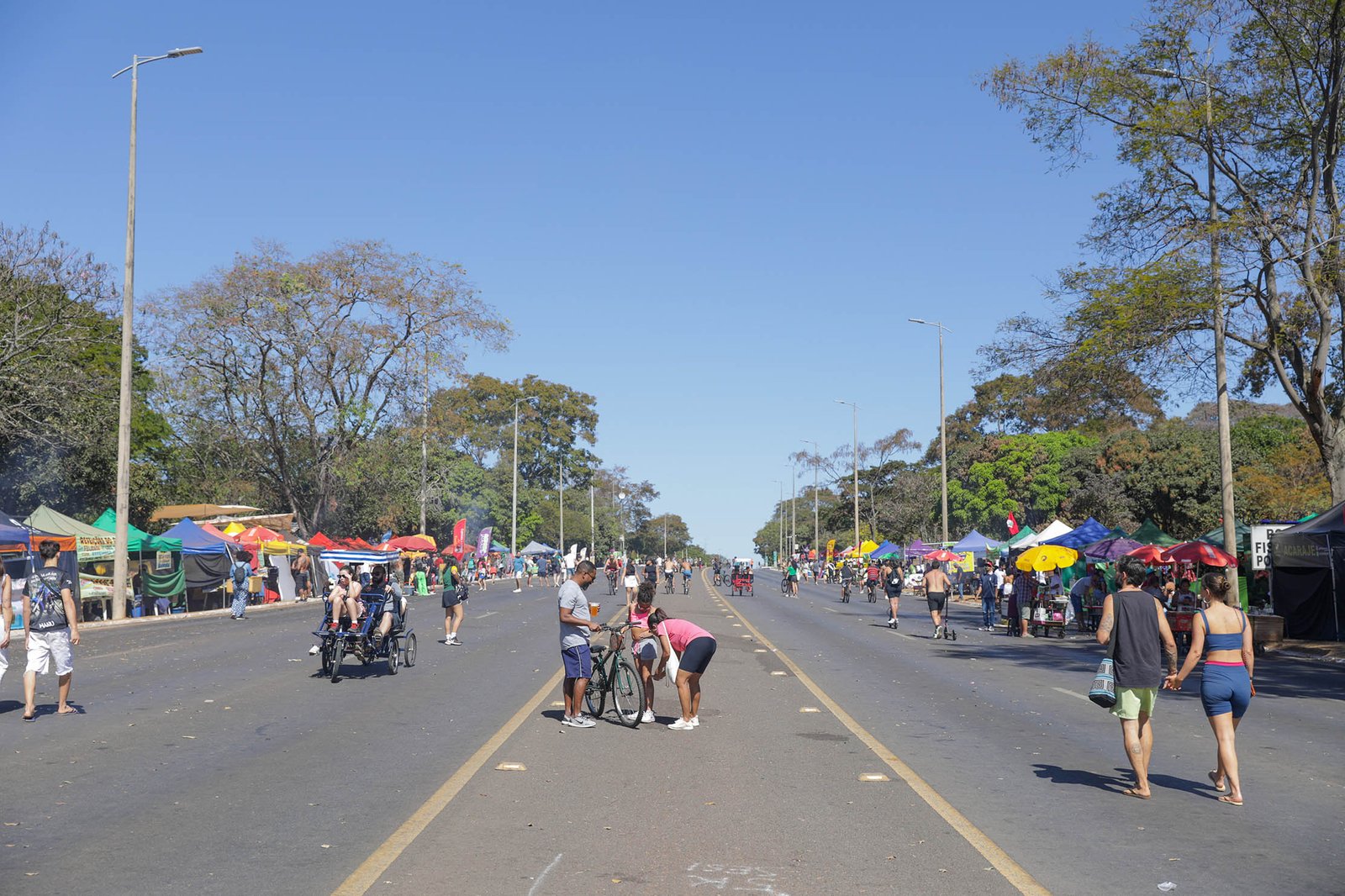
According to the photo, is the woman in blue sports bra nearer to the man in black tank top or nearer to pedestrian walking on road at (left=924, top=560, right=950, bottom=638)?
the man in black tank top

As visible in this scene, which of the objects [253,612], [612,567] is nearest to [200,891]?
[253,612]

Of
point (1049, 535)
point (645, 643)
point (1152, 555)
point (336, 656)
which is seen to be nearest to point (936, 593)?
point (1152, 555)

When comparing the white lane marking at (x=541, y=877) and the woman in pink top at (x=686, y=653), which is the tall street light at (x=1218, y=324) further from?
the white lane marking at (x=541, y=877)

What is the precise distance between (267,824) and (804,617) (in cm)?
2938

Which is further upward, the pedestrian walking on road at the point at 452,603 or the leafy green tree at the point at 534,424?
the leafy green tree at the point at 534,424

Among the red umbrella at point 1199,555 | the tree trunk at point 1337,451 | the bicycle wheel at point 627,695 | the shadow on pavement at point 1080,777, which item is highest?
the tree trunk at point 1337,451

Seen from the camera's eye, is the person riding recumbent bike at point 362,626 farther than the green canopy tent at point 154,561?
→ No

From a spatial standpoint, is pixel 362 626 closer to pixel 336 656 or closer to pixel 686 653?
pixel 336 656

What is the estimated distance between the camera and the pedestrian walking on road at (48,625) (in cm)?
1270

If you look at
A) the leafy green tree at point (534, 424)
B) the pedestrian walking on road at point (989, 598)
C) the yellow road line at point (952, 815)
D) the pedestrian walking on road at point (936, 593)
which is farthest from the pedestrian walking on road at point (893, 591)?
the leafy green tree at point (534, 424)

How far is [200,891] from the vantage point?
605 cm

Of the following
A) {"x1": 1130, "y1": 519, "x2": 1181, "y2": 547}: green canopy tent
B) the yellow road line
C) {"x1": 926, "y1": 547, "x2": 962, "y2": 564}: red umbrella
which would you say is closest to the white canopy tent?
{"x1": 1130, "y1": 519, "x2": 1181, "y2": 547}: green canopy tent

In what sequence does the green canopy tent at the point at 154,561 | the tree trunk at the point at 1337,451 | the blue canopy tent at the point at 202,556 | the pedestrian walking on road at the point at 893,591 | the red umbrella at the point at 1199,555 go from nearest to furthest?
the red umbrella at the point at 1199,555
the tree trunk at the point at 1337,451
the pedestrian walking on road at the point at 893,591
the green canopy tent at the point at 154,561
the blue canopy tent at the point at 202,556

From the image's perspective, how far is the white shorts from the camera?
1275 centimetres
